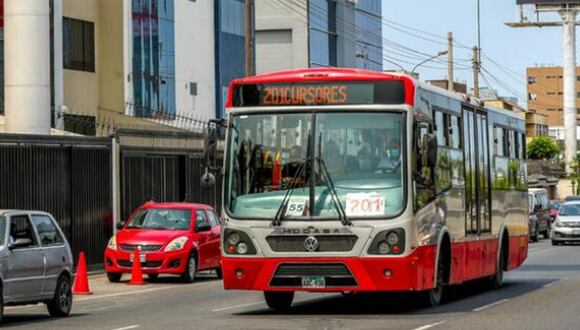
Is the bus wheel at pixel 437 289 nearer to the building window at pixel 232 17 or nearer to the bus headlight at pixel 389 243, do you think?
the bus headlight at pixel 389 243

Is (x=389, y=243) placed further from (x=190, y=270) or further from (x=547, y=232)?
(x=547, y=232)

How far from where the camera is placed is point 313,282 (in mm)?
19594

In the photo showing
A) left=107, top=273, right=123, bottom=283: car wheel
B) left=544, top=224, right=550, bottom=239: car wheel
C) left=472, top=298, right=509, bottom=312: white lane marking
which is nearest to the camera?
left=472, top=298, right=509, bottom=312: white lane marking

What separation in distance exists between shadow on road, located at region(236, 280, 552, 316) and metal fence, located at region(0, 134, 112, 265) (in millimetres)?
10024

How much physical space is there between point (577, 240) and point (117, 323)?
117 feet

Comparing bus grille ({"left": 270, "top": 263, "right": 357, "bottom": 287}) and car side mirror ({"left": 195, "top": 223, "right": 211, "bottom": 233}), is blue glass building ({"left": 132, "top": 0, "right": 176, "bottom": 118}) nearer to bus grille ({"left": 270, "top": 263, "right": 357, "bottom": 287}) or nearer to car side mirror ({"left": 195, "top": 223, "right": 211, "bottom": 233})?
car side mirror ({"left": 195, "top": 223, "right": 211, "bottom": 233})

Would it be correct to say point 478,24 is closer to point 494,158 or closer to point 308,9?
point 308,9

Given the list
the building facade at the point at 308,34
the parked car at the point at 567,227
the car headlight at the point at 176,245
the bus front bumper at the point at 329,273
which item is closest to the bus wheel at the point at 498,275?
the car headlight at the point at 176,245

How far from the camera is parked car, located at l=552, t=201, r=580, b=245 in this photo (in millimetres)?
53125

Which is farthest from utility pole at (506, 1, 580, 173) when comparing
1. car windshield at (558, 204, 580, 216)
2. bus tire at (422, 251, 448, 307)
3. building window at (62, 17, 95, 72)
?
bus tire at (422, 251, 448, 307)

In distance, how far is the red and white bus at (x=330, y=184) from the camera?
19.5 m

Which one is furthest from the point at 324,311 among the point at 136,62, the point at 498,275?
the point at 136,62

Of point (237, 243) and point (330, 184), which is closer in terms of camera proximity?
point (330, 184)

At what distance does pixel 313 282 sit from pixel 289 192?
3.98 ft
